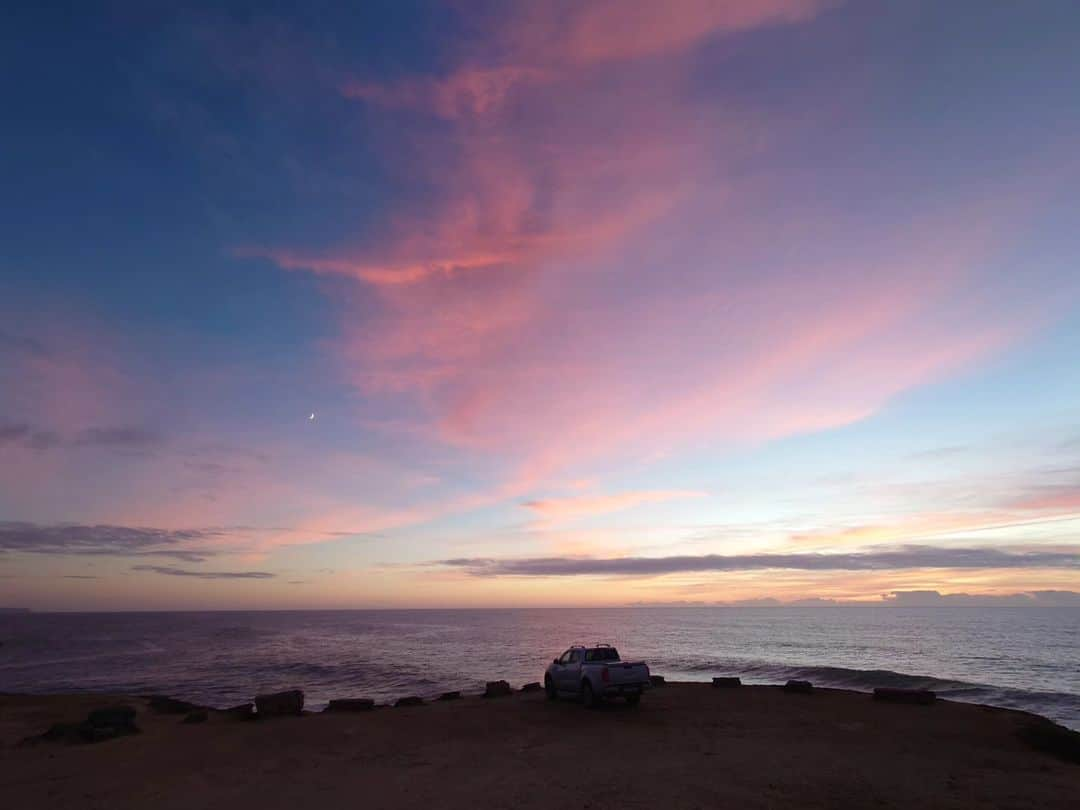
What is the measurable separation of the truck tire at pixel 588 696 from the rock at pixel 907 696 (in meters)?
9.47

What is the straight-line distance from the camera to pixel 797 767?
13445 mm

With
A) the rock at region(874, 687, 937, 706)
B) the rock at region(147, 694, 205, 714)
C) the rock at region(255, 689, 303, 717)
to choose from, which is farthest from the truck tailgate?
the rock at region(147, 694, 205, 714)

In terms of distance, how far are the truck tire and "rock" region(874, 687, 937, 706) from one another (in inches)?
373

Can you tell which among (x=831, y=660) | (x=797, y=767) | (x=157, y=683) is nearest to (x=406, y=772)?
(x=797, y=767)

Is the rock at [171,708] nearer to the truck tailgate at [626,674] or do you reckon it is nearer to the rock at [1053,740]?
the truck tailgate at [626,674]

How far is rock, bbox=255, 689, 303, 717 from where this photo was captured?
2217cm

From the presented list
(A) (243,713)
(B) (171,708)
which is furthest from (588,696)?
(B) (171,708)

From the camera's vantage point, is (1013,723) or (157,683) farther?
(157,683)

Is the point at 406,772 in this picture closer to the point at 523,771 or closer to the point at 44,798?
the point at 523,771

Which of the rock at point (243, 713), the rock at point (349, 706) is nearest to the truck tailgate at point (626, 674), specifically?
the rock at point (349, 706)

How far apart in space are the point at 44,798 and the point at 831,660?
74.6 m

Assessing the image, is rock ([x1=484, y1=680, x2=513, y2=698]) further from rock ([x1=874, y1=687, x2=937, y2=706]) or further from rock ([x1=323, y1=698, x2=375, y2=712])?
rock ([x1=874, y1=687, x2=937, y2=706])

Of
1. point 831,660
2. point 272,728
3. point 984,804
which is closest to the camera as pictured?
point 984,804

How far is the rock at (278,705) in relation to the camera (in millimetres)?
22172
